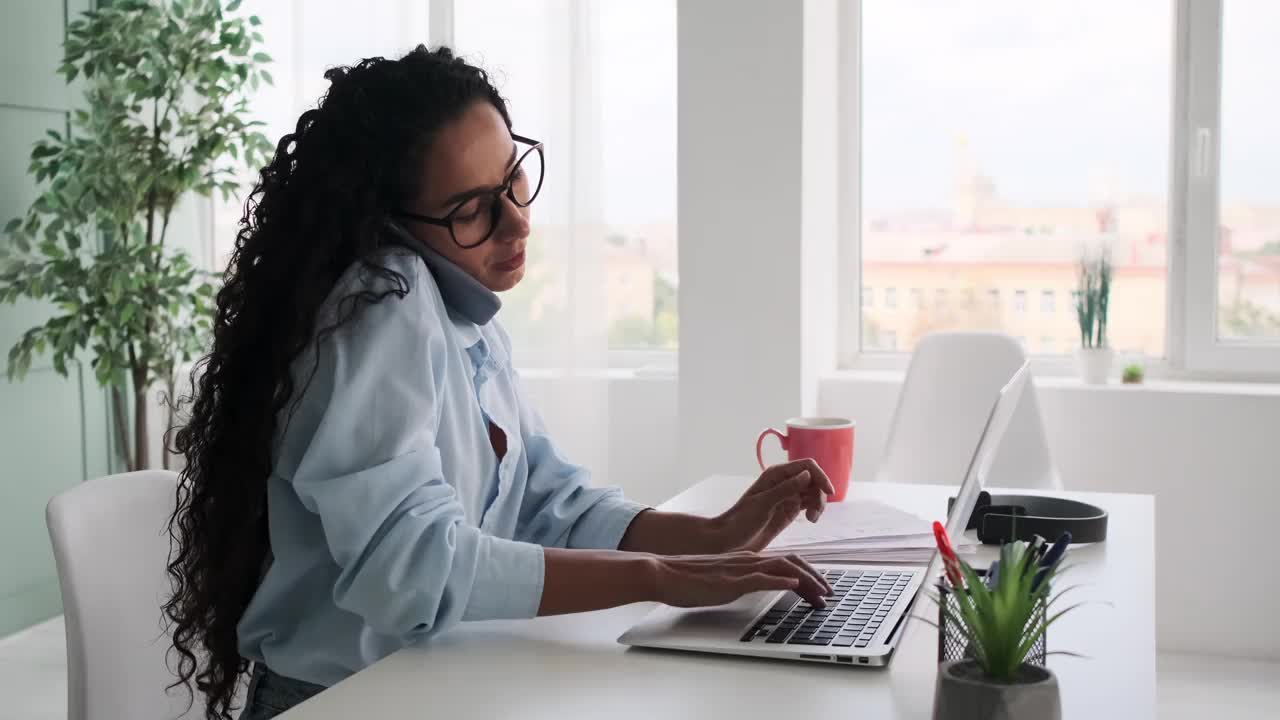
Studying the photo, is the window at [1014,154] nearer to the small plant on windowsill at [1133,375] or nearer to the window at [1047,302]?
the window at [1047,302]

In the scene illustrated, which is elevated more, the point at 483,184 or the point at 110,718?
the point at 483,184

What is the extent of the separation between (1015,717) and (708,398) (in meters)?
2.45

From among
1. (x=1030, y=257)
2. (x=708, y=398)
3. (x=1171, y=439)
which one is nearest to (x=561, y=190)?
(x=708, y=398)

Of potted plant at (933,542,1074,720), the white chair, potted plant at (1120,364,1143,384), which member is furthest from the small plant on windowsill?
potted plant at (933,542,1074,720)

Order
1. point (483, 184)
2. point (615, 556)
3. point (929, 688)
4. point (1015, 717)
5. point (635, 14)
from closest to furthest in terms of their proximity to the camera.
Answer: point (1015, 717) → point (929, 688) → point (615, 556) → point (483, 184) → point (635, 14)

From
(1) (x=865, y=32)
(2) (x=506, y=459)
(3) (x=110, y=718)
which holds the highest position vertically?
(1) (x=865, y=32)

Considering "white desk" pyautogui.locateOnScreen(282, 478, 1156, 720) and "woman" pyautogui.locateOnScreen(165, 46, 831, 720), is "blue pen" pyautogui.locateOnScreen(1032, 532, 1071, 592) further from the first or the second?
"woman" pyautogui.locateOnScreen(165, 46, 831, 720)

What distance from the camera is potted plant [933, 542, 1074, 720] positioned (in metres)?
0.81

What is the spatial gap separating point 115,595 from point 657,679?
0.73 metres

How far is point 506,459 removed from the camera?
4.51ft

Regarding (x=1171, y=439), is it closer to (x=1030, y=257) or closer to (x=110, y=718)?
(x=1030, y=257)

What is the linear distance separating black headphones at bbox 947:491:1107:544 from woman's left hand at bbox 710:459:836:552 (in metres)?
0.16

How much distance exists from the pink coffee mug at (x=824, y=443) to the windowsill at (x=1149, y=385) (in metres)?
1.67

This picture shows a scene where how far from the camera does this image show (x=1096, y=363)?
3258 mm
